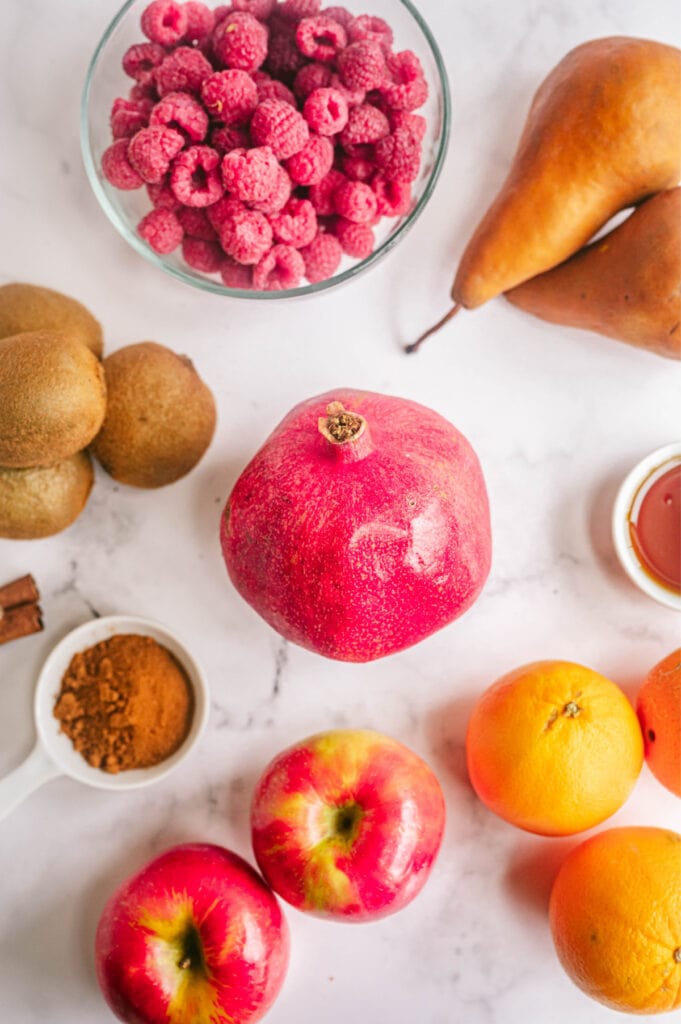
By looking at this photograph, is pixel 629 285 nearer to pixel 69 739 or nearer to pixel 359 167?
pixel 359 167

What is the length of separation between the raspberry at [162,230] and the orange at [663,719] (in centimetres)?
69

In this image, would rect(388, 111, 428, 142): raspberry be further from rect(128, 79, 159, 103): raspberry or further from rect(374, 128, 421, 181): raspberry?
rect(128, 79, 159, 103): raspberry

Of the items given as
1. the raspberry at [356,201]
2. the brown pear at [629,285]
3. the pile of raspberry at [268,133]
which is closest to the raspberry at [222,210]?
the pile of raspberry at [268,133]

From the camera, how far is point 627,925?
85 cm

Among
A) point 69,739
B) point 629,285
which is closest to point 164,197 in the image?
point 629,285

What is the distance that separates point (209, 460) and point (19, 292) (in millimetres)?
277

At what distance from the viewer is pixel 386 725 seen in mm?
1026

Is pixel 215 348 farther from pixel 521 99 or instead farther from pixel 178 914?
pixel 178 914

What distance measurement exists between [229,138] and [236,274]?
0.44 feet

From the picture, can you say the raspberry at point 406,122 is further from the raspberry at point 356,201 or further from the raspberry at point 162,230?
the raspberry at point 162,230

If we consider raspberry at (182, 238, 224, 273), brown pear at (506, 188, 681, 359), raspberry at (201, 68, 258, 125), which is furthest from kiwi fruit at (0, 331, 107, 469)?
brown pear at (506, 188, 681, 359)

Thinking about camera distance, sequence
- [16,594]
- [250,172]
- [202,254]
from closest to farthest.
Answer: [250,172] < [202,254] < [16,594]

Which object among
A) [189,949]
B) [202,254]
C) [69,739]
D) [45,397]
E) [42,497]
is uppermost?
[202,254]

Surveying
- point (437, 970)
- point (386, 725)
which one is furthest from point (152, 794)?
point (437, 970)
